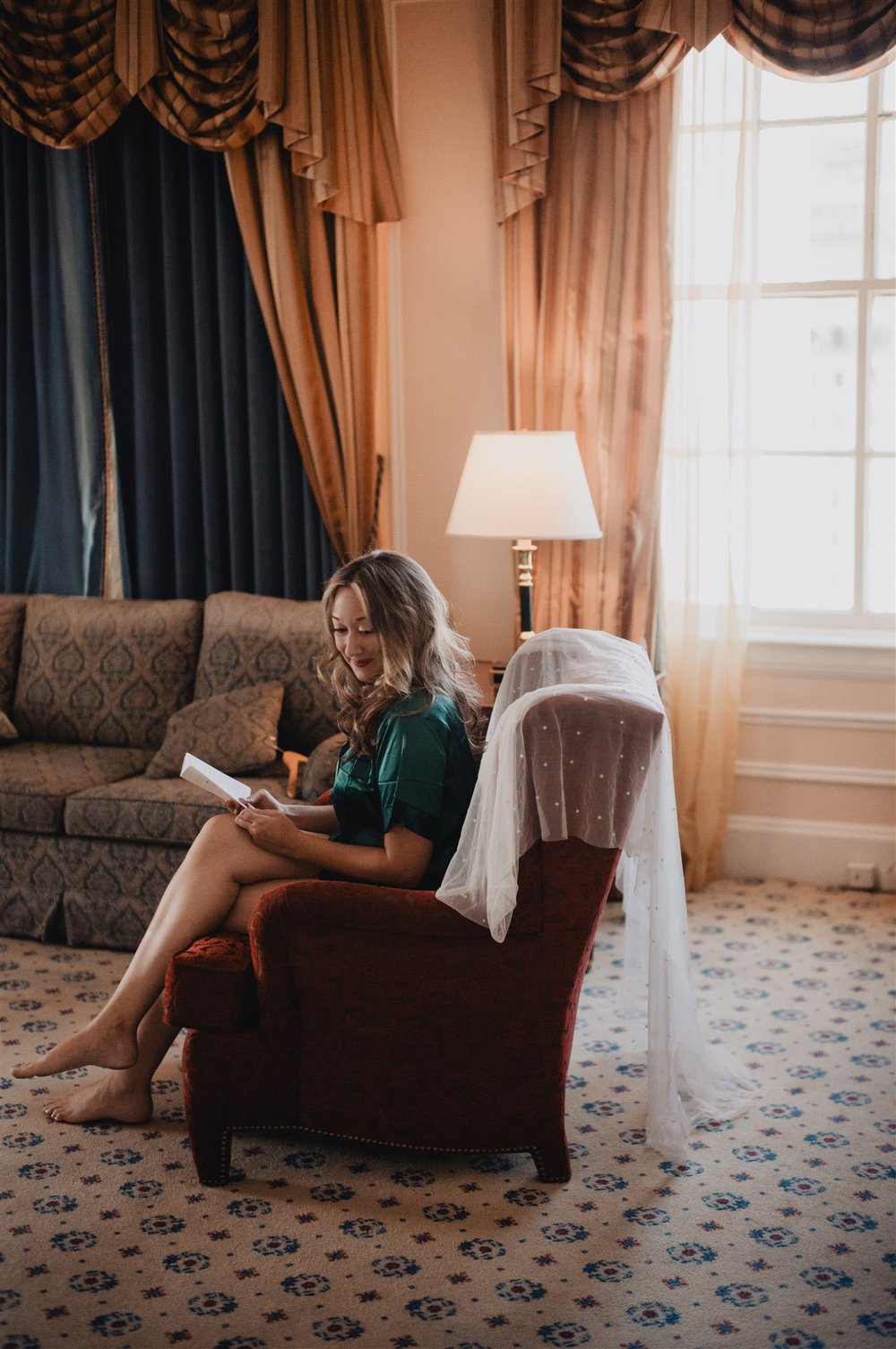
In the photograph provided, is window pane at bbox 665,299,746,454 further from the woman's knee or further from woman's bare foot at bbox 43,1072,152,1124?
woman's bare foot at bbox 43,1072,152,1124

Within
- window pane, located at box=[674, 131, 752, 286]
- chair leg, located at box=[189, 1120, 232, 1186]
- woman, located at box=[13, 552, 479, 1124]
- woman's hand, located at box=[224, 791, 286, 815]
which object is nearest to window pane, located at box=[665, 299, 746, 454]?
window pane, located at box=[674, 131, 752, 286]

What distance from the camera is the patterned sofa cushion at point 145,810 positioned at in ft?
11.6

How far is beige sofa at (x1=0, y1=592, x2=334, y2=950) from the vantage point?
11.9 ft

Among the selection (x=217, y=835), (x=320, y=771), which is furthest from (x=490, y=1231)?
(x=320, y=771)

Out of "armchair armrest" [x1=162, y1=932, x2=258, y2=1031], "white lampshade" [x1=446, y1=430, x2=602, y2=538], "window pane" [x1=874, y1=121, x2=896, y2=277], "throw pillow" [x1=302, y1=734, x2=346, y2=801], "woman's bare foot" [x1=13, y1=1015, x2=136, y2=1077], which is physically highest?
"window pane" [x1=874, y1=121, x2=896, y2=277]

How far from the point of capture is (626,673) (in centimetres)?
256

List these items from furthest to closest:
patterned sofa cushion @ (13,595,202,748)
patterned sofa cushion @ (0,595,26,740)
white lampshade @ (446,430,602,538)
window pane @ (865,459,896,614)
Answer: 1. patterned sofa cushion @ (0,595,26,740)
2. patterned sofa cushion @ (13,595,202,748)
3. window pane @ (865,459,896,614)
4. white lampshade @ (446,430,602,538)

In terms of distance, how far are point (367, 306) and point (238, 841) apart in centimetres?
215

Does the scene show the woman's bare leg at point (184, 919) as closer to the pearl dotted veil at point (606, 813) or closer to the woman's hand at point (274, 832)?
the woman's hand at point (274, 832)

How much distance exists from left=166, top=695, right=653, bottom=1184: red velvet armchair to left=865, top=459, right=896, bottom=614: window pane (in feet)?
6.72

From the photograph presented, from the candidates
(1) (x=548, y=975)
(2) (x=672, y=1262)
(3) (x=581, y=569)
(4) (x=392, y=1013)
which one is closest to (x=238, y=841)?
(4) (x=392, y=1013)

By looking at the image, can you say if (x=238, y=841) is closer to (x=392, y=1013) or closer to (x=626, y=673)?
(x=392, y=1013)

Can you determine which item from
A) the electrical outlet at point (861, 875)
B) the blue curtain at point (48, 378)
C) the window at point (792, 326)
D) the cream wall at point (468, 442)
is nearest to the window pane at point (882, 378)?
the window at point (792, 326)

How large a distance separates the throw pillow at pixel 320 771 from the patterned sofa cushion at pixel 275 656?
0.34 metres
